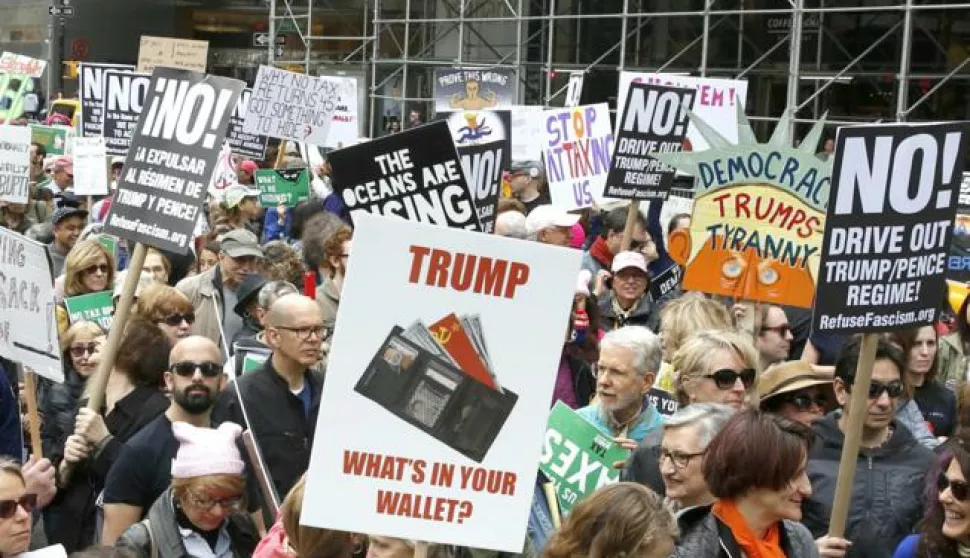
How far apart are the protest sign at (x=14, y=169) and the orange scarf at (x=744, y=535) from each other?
862cm

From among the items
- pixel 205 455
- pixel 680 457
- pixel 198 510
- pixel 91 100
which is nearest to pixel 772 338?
pixel 680 457

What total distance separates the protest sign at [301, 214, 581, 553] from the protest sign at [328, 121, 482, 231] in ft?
7.29

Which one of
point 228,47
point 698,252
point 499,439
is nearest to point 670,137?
point 698,252

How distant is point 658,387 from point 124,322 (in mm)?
2076

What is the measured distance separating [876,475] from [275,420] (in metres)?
2.14

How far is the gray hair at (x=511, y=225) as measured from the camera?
1033 centimetres

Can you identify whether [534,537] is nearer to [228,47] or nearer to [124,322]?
[124,322]

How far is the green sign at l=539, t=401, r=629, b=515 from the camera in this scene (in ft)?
18.0

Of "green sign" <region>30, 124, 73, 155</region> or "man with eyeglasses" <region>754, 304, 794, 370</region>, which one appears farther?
"green sign" <region>30, 124, 73, 155</region>

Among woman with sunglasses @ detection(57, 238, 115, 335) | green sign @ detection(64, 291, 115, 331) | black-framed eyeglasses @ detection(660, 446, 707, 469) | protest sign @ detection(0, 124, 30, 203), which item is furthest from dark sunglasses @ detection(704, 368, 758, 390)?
protest sign @ detection(0, 124, 30, 203)

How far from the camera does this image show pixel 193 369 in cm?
600

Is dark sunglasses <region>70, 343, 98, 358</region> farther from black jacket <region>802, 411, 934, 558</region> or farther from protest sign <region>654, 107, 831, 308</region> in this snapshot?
black jacket <region>802, 411, 934, 558</region>

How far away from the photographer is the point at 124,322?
645 centimetres

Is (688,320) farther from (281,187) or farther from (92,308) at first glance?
(281,187)
